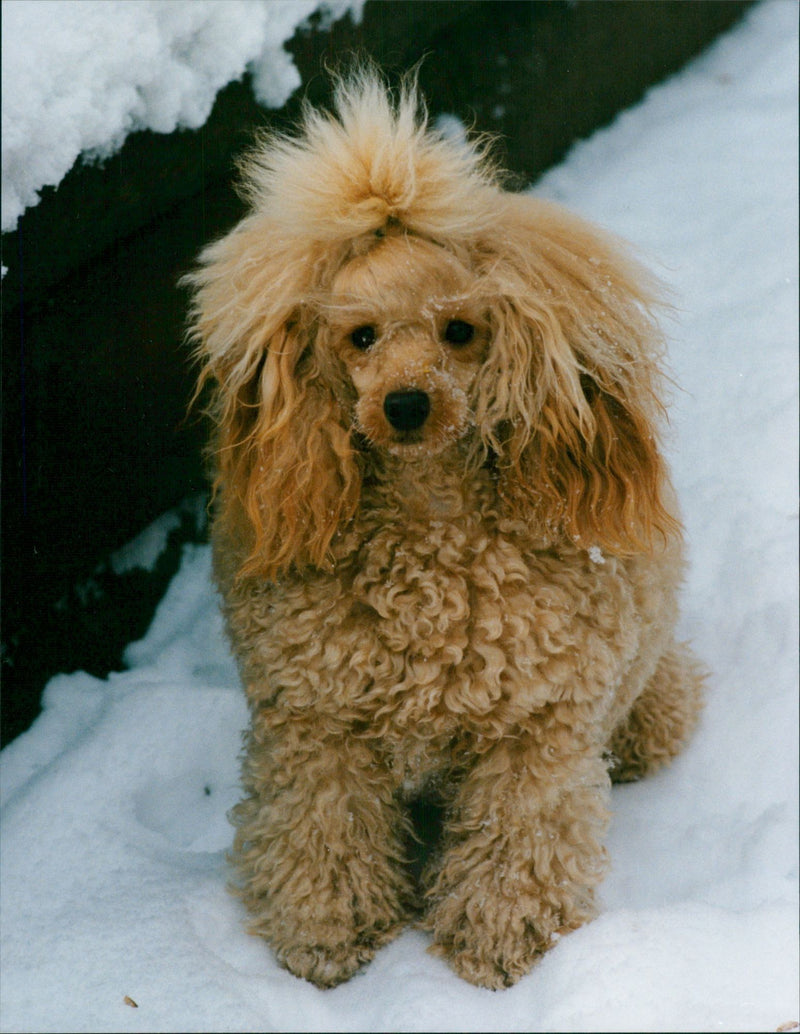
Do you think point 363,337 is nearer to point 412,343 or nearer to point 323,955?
point 412,343

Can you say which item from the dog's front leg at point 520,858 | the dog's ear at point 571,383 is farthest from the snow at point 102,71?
the dog's front leg at point 520,858

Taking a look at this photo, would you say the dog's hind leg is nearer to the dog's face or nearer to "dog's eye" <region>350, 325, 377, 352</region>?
the dog's face

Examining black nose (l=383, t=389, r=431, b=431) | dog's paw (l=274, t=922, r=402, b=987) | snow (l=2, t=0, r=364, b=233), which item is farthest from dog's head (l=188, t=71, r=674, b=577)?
dog's paw (l=274, t=922, r=402, b=987)

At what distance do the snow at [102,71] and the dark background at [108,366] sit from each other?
0.04 m

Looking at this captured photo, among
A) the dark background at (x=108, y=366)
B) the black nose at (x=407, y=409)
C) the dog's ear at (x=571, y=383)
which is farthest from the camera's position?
the dark background at (x=108, y=366)

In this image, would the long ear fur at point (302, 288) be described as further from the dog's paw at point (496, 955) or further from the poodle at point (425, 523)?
the dog's paw at point (496, 955)

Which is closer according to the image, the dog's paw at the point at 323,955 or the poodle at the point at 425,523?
the poodle at the point at 425,523

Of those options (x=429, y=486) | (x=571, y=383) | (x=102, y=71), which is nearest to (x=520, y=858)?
(x=429, y=486)

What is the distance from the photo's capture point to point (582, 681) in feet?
5.74

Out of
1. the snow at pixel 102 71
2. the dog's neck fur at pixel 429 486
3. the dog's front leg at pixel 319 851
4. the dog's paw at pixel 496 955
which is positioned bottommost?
the dog's paw at pixel 496 955

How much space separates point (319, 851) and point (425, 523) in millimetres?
528

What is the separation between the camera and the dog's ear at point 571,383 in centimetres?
164

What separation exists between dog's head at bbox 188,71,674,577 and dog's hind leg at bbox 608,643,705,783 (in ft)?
1.81

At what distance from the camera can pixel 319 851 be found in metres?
1.83
